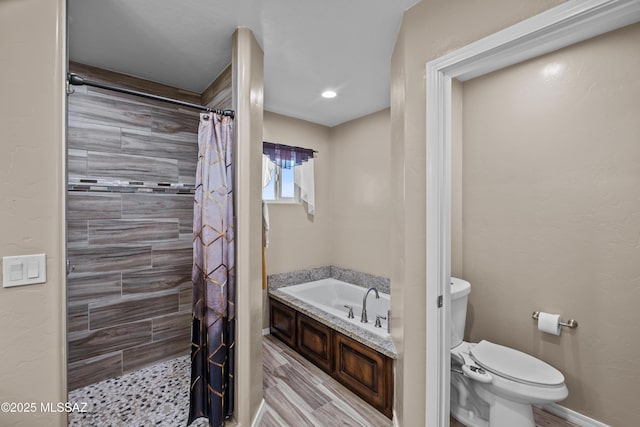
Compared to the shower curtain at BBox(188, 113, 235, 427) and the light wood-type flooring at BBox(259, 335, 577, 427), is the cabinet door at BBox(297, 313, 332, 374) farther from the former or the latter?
the shower curtain at BBox(188, 113, 235, 427)

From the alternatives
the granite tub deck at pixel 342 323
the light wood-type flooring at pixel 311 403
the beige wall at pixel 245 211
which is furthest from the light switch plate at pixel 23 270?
the granite tub deck at pixel 342 323

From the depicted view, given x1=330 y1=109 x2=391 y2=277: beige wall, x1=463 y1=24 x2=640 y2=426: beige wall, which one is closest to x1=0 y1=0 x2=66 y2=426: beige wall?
x1=330 y1=109 x2=391 y2=277: beige wall

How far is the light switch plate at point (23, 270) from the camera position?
1.03 meters

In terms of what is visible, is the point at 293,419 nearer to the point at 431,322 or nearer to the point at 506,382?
the point at 431,322

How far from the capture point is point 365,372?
1984 millimetres

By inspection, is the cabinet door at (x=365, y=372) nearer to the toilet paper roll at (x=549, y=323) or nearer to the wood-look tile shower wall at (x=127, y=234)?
the toilet paper roll at (x=549, y=323)

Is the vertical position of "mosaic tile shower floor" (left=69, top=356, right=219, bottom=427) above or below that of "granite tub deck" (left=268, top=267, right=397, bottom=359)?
below

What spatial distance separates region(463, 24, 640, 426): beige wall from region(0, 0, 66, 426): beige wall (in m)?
2.74

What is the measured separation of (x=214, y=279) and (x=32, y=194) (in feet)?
2.97

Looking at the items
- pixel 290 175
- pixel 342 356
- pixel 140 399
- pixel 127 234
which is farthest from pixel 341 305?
pixel 127 234

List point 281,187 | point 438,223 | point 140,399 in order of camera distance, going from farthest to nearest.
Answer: point 281,187 < point 140,399 < point 438,223

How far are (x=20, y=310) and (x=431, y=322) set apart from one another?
1790 millimetres

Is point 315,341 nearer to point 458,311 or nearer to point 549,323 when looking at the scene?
point 458,311

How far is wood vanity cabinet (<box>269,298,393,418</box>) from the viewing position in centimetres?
187
